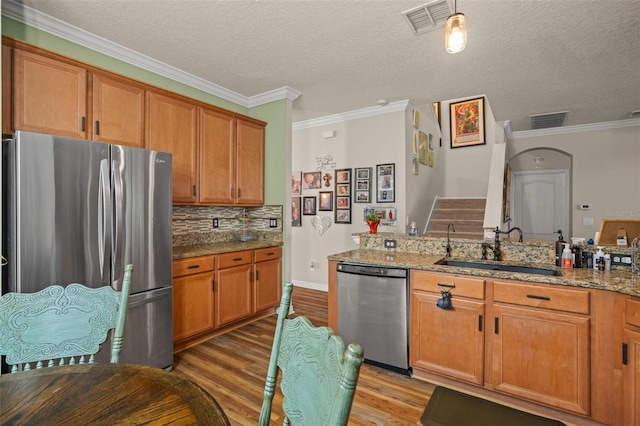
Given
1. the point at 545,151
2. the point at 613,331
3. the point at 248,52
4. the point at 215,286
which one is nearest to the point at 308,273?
the point at 215,286

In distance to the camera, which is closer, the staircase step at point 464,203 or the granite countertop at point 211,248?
the granite countertop at point 211,248

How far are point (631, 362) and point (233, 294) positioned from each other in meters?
3.11

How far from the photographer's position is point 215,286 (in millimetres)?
3232

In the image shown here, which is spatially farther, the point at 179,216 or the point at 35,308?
the point at 179,216

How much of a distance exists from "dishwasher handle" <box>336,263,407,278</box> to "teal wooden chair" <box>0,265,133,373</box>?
1742 millimetres

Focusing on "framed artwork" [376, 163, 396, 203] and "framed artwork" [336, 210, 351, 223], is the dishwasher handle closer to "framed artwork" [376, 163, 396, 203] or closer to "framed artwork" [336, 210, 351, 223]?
"framed artwork" [376, 163, 396, 203]

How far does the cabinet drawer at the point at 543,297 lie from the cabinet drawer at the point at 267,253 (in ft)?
7.95

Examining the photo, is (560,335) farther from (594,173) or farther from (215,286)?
(594,173)

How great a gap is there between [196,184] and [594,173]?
6.64 m

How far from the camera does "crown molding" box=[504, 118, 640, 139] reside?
5421 millimetres

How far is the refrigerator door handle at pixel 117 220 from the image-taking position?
231 centimetres

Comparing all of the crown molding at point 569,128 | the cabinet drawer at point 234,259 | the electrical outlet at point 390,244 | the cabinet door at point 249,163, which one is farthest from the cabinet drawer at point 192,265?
the crown molding at point 569,128

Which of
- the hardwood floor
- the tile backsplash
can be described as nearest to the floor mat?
the hardwood floor

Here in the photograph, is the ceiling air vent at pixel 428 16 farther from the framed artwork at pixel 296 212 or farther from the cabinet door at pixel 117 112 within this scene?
the framed artwork at pixel 296 212
